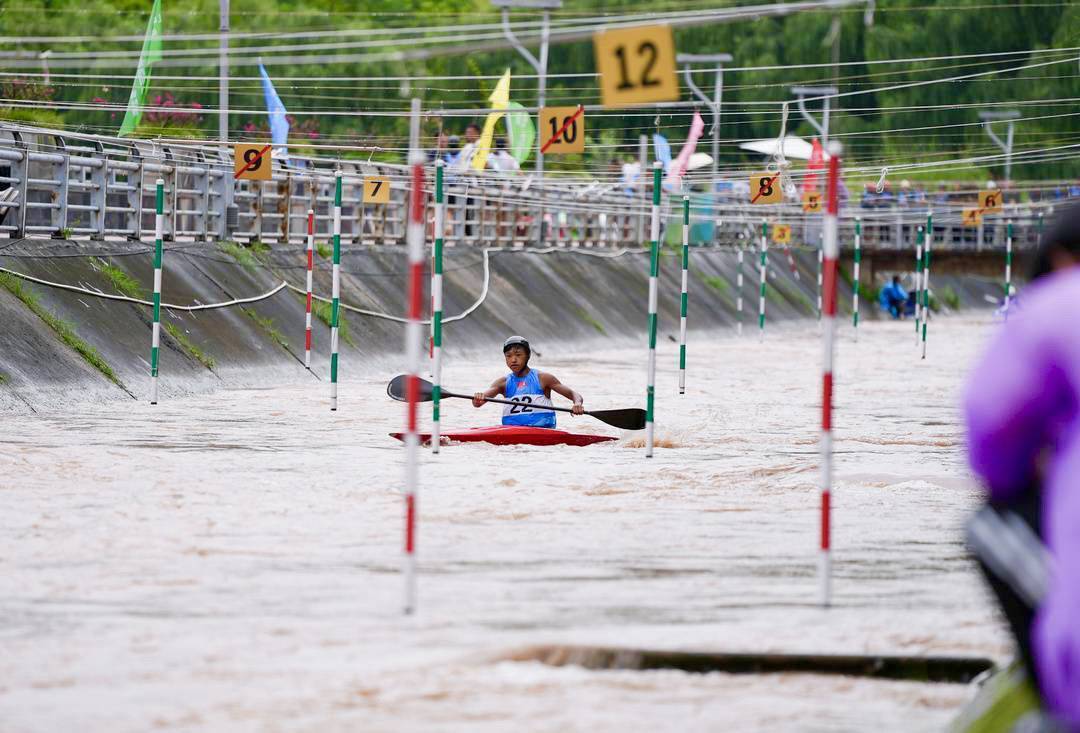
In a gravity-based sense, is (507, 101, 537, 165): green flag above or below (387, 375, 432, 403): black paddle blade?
above

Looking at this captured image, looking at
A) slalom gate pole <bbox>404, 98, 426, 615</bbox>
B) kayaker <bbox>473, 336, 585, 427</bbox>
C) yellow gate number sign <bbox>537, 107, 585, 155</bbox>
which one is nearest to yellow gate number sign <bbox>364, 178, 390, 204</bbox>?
yellow gate number sign <bbox>537, 107, 585, 155</bbox>

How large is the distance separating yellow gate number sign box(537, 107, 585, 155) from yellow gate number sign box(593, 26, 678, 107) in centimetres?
965

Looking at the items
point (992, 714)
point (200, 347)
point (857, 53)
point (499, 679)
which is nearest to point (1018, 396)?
point (992, 714)

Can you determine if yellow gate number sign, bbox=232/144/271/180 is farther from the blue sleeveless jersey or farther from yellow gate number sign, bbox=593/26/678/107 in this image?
yellow gate number sign, bbox=593/26/678/107

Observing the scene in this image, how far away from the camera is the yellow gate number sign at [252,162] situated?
21.0 meters

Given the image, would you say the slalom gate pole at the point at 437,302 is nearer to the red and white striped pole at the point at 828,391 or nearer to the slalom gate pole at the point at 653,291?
the slalom gate pole at the point at 653,291

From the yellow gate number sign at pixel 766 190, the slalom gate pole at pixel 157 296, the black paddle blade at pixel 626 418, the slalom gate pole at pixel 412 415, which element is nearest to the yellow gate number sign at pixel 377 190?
the yellow gate number sign at pixel 766 190

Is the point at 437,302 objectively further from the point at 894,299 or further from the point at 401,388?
the point at 894,299

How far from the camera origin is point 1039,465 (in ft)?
12.9

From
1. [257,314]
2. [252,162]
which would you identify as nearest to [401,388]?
[252,162]

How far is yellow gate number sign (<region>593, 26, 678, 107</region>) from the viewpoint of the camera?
34.9ft

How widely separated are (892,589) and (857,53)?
4494cm

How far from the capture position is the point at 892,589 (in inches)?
316

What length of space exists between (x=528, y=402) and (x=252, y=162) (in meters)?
6.81
